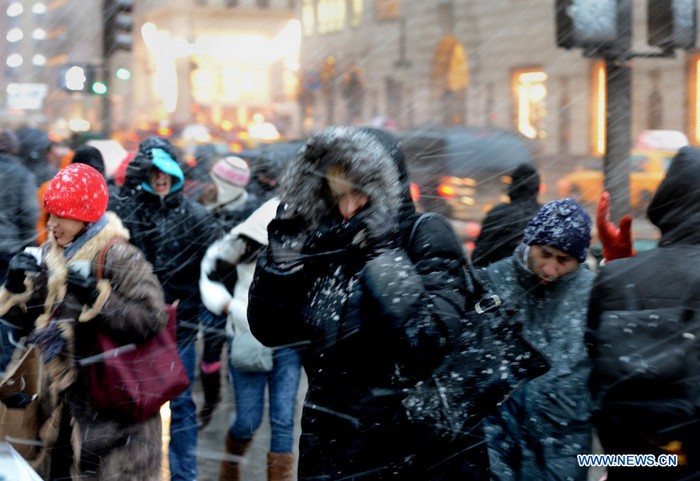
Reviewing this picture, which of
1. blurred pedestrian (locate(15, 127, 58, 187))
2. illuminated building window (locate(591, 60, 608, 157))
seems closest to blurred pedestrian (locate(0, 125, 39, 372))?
blurred pedestrian (locate(15, 127, 58, 187))

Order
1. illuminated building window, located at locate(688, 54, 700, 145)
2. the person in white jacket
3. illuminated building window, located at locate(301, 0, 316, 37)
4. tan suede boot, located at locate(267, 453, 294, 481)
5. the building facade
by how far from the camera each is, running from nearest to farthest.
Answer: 1. the person in white jacket
2. tan suede boot, located at locate(267, 453, 294, 481)
3. illuminated building window, located at locate(688, 54, 700, 145)
4. the building facade
5. illuminated building window, located at locate(301, 0, 316, 37)

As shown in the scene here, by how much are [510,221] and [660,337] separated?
10.4 feet

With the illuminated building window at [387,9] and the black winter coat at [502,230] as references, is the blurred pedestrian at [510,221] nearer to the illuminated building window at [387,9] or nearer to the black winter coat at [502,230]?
the black winter coat at [502,230]

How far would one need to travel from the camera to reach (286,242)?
Answer: 308cm

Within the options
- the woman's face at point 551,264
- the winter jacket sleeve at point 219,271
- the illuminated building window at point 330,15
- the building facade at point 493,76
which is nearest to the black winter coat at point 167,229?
the winter jacket sleeve at point 219,271

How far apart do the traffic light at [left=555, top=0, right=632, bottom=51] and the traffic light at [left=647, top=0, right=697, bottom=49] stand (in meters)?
0.28

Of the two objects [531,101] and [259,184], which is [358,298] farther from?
[531,101]

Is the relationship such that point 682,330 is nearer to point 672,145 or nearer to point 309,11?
point 672,145

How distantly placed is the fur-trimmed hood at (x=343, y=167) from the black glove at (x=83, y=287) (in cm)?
105

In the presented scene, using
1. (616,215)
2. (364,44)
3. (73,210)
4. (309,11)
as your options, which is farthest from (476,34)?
(73,210)

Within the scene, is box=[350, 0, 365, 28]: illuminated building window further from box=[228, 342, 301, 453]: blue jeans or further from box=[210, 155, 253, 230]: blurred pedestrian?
box=[228, 342, 301, 453]: blue jeans

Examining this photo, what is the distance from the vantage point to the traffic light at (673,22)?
6758 mm

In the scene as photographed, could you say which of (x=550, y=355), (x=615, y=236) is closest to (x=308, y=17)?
(x=615, y=236)

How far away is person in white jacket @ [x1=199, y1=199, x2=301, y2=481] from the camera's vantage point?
5.43m
